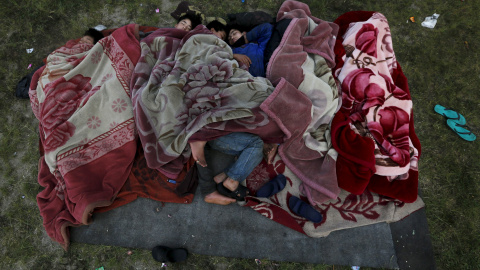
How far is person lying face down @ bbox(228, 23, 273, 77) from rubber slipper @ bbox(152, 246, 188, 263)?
1677 millimetres

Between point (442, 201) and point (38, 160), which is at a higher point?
point (442, 201)

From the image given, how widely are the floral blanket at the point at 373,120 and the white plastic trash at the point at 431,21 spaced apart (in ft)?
2.35

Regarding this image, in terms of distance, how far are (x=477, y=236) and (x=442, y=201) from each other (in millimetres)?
362

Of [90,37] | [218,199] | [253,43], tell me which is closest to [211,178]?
[218,199]

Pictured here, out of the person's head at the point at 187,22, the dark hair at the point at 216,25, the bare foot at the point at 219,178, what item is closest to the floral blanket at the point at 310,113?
the bare foot at the point at 219,178

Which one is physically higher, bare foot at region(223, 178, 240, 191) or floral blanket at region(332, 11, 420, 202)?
floral blanket at region(332, 11, 420, 202)

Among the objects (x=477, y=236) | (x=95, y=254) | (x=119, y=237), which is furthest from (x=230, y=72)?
(x=477, y=236)

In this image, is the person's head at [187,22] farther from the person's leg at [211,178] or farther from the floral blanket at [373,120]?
the floral blanket at [373,120]

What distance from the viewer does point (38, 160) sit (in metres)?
2.50

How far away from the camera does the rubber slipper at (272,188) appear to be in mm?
2189

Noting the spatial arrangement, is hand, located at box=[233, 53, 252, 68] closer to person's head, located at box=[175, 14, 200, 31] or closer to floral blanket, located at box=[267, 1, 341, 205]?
floral blanket, located at box=[267, 1, 341, 205]

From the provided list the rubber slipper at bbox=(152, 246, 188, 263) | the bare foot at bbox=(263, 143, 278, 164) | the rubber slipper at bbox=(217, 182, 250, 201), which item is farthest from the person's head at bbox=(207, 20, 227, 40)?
the rubber slipper at bbox=(152, 246, 188, 263)

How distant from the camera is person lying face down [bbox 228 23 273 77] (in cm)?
238

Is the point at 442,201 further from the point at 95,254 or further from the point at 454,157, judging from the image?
the point at 95,254
